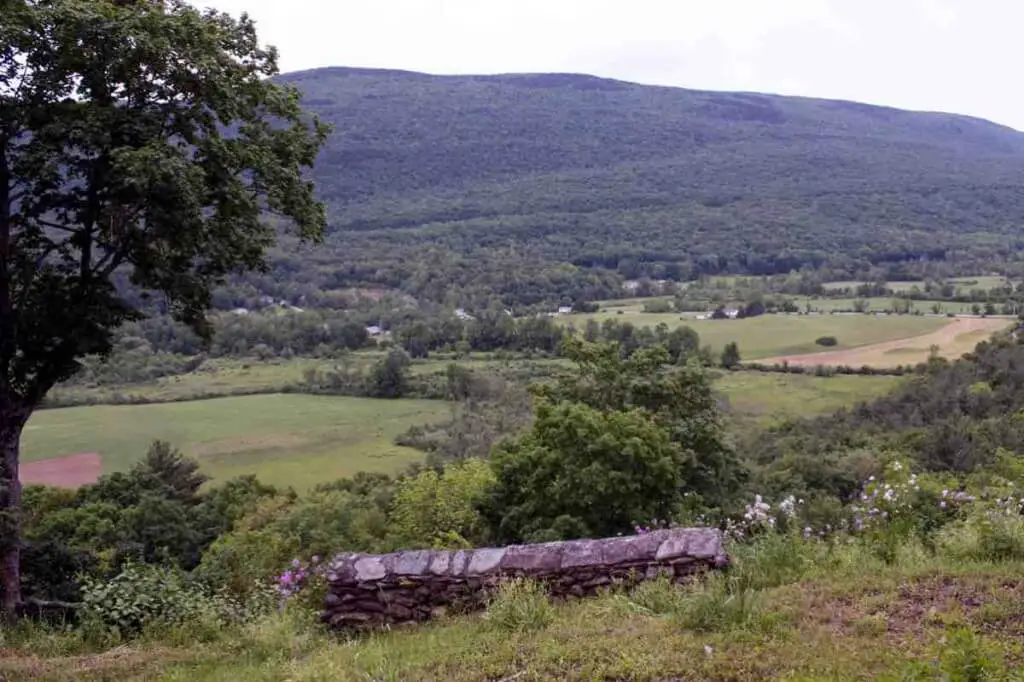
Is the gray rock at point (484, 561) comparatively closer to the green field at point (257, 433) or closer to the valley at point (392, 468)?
the valley at point (392, 468)

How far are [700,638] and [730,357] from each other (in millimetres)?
63685

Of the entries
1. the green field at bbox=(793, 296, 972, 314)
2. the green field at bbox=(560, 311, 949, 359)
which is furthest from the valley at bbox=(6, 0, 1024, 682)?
the green field at bbox=(793, 296, 972, 314)

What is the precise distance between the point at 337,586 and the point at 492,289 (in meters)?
107

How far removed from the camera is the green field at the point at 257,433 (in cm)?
4744

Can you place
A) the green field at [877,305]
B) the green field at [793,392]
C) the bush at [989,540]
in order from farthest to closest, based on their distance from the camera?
the green field at [877,305], the green field at [793,392], the bush at [989,540]

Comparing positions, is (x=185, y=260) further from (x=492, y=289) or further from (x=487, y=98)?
(x=487, y=98)

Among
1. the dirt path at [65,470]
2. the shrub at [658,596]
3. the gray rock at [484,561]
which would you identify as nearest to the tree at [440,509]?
the gray rock at [484,561]

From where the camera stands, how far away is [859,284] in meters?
113

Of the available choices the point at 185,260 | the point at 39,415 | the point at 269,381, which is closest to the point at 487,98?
the point at 269,381

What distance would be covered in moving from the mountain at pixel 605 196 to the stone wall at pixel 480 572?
4114 inches

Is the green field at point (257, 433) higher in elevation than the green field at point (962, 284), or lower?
lower

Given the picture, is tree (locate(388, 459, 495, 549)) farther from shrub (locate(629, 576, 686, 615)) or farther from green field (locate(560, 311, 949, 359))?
green field (locate(560, 311, 949, 359))

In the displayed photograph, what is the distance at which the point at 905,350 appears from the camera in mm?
63688

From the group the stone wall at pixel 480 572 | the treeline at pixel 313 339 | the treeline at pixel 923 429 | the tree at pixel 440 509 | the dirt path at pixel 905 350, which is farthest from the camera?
the treeline at pixel 313 339
